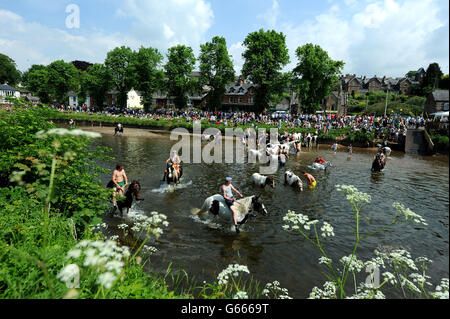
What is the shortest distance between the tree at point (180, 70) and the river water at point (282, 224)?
4427 cm

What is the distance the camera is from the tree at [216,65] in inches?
2285

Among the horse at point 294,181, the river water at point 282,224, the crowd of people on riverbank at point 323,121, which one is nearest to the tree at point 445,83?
the river water at point 282,224

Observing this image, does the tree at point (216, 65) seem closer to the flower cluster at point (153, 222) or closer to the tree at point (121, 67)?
the tree at point (121, 67)

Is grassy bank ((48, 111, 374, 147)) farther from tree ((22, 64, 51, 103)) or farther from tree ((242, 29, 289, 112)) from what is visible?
tree ((22, 64, 51, 103))

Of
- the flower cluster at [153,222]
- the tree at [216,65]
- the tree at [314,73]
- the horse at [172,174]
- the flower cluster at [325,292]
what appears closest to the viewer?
the flower cluster at [153,222]

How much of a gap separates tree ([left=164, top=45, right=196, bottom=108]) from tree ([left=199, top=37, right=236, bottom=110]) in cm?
413

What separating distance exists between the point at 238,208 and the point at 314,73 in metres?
49.7

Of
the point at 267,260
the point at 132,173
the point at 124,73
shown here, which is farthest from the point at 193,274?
the point at 124,73

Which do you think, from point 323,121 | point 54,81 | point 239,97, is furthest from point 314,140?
point 54,81

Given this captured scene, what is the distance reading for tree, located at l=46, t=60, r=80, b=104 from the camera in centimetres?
8569

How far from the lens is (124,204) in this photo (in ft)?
35.6

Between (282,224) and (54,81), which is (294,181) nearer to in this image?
(282,224)

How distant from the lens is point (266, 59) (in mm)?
52812
